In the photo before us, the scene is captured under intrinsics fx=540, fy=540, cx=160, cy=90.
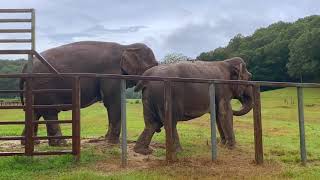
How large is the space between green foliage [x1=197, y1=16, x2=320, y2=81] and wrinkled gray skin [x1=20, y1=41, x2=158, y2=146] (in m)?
70.9

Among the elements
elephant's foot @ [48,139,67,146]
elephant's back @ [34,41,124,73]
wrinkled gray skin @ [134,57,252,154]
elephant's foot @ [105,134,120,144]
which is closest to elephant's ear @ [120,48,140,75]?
elephant's back @ [34,41,124,73]

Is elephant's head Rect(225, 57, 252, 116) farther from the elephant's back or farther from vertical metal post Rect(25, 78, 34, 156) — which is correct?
vertical metal post Rect(25, 78, 34, 156)

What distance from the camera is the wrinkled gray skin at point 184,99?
13.0 m

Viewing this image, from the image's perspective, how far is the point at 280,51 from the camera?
95750 mm

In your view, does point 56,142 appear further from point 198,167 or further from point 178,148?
point 198,167

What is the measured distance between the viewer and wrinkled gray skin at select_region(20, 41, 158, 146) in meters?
13.5

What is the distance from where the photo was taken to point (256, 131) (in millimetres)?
11617

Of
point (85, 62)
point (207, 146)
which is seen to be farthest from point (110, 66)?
point (207, 146)

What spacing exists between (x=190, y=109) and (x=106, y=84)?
2221 millimetres

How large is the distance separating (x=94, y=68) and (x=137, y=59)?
1.18 metres

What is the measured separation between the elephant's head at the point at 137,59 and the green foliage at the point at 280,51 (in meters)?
70.6

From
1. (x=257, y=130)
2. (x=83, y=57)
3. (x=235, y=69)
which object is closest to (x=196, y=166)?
(x=257, y=130)

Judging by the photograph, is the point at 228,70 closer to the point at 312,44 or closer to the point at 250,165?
the point at 250,165

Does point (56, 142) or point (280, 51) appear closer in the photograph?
point (56, 142)
